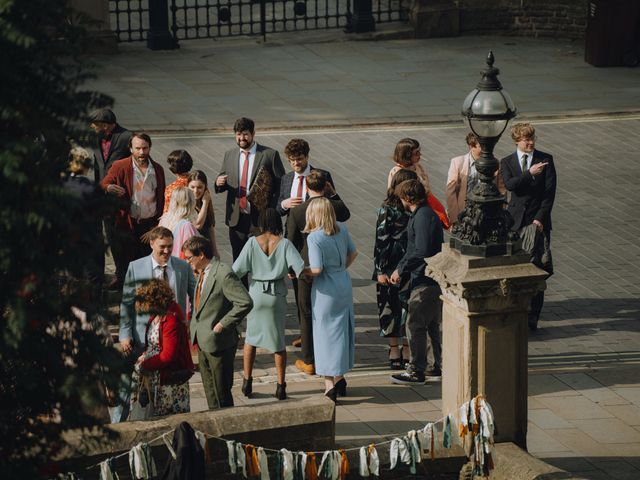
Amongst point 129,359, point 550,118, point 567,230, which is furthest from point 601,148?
point 129,359

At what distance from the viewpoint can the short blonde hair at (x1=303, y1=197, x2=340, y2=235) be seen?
12.2m

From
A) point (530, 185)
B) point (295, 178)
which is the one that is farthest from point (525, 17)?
point (295, 178)

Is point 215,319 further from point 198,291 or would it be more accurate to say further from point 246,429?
point 246,429

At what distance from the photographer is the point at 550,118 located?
22.2m

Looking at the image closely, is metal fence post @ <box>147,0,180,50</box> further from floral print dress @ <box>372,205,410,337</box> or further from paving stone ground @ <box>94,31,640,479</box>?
floral print dress @ <box>372,205,410,337</box>

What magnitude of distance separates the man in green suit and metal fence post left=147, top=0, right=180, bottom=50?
15151 mm

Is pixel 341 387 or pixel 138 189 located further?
pixel 138 189

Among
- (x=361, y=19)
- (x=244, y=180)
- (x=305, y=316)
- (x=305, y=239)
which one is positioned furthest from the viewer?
(x=361, y=19)

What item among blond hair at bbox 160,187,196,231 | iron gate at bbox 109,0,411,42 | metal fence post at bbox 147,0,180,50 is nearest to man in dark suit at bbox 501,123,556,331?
blond hair at bbox 160,187,196,231

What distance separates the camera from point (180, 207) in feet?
42.6

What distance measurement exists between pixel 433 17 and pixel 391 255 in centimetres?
1509

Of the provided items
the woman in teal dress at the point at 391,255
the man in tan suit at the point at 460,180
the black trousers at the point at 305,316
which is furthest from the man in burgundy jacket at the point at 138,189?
the man in tan suit at the point at 460,180

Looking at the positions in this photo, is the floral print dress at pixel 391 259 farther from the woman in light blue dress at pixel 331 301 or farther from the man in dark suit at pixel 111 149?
the man in dark suit at pixel 111 149

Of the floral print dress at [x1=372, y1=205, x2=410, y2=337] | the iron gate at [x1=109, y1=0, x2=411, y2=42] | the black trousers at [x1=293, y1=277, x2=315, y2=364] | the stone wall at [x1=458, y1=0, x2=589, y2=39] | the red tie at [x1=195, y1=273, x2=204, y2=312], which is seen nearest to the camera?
the red tie at [x1=195, y1=273, x2=204, y2=312]
